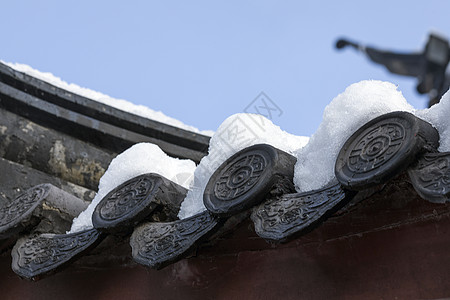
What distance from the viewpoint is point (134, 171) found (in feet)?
4.58

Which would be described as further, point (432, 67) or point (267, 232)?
point (432, 67)

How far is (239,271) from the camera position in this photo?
1.23 meters

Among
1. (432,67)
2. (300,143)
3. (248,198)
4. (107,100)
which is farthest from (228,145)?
(432,67)

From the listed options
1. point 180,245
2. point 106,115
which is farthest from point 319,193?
point 106,115

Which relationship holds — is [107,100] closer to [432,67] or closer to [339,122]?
[339,122]

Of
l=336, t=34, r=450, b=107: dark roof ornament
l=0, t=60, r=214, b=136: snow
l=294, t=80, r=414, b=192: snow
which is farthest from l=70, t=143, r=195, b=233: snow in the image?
l=336, t=34, r=450, b=107: dark roof ornament

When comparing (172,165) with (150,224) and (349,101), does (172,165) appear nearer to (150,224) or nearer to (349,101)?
(150,224)

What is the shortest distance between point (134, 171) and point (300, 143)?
1.23ft

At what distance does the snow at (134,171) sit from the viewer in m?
1.40

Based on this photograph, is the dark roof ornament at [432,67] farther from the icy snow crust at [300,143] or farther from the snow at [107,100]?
the icy snow crust at [300,143]

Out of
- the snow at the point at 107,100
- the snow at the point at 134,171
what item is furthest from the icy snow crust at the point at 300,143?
the snow at the point at 107,100

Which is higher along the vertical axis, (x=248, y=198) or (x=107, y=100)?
(x=248, y=198)

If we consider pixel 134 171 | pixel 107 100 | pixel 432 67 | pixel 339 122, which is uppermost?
pixel 339 122

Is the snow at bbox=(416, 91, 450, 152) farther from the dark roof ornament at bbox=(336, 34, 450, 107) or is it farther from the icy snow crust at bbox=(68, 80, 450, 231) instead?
the dark roof ornament at bbox=(336, 34, 450, 107)
